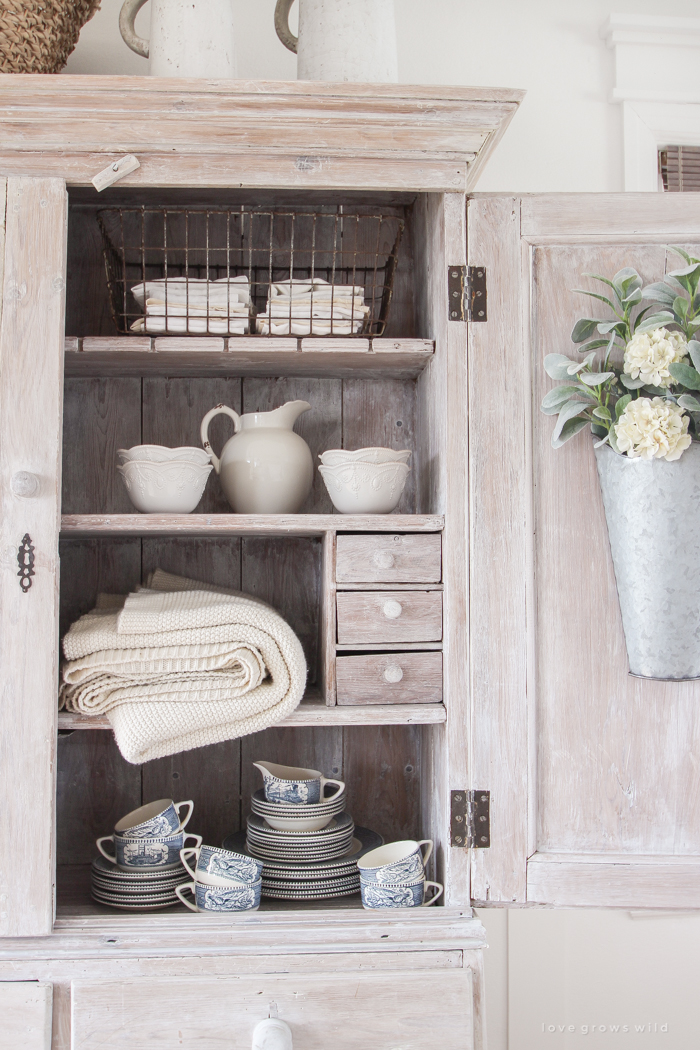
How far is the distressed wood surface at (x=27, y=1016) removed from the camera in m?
1.12

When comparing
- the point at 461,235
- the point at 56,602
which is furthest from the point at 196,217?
the point at 56,602

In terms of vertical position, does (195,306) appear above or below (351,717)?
above

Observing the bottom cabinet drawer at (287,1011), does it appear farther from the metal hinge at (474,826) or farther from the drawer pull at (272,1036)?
the metal hinge at (474,826)

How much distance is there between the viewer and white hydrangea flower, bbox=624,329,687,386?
3.84ft

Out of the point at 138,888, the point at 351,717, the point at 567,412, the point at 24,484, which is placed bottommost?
the point at 138,888

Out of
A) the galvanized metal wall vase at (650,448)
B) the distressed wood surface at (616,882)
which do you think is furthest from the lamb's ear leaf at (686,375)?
the distressed wood surface at (616,882)

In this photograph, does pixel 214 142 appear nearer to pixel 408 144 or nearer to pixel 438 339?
pixel 408 144

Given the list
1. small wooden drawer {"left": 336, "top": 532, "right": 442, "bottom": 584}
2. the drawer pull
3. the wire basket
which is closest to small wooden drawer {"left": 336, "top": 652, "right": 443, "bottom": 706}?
small wooden drawer {"left": 336, "top": 532, "right": 442, "bottom": 584}

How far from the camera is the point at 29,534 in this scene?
1.20 metres

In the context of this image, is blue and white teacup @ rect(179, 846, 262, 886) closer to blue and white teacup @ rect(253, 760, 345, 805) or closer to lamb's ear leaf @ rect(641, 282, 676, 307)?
blue and white teacup @ rect(253, 760, 345, 805)

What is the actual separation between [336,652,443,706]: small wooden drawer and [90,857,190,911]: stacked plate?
16.0 inches

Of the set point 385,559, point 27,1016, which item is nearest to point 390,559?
point 385,559

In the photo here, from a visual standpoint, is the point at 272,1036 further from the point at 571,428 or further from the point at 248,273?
the point at 248,273

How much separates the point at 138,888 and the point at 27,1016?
23 centimetres
